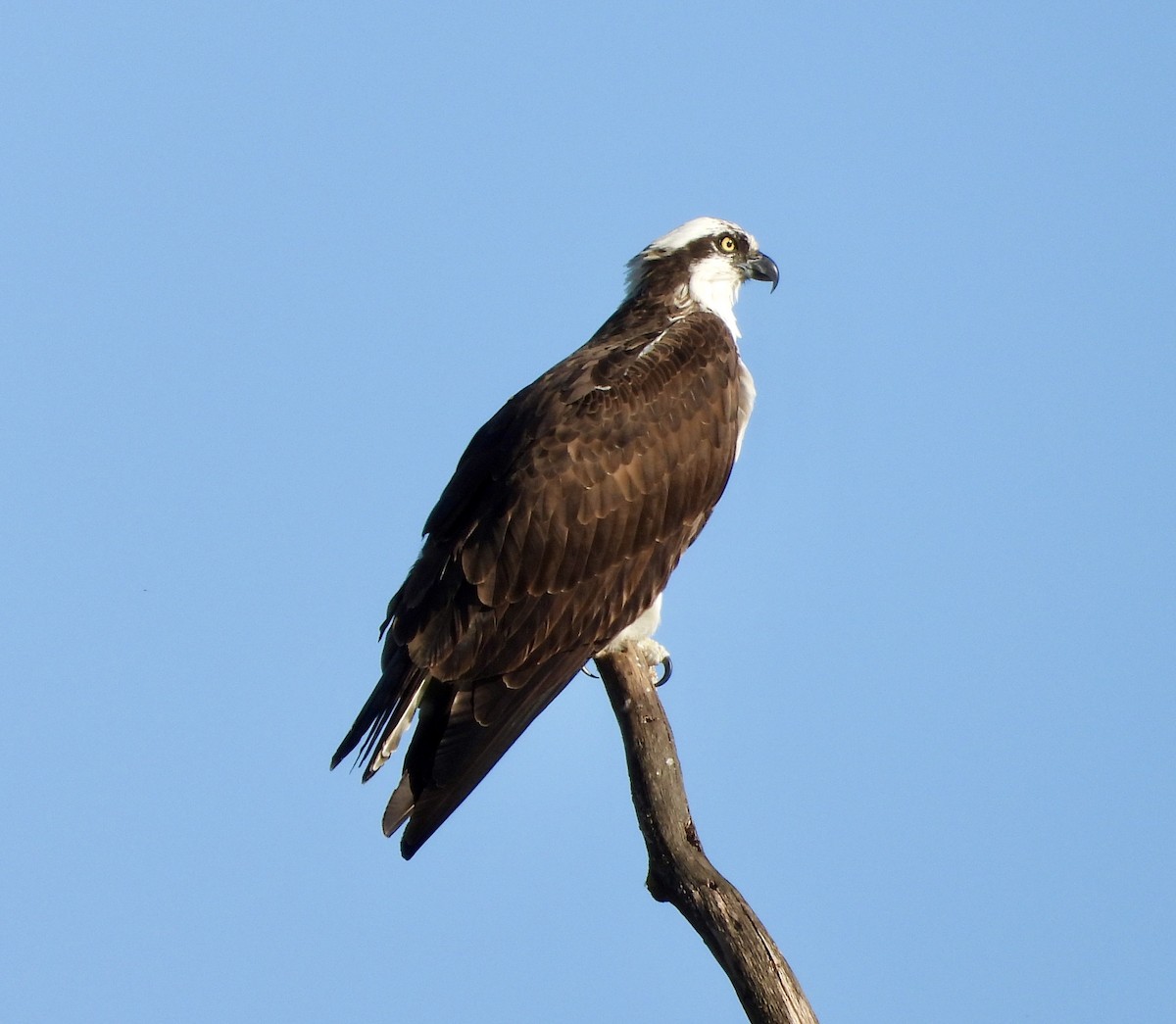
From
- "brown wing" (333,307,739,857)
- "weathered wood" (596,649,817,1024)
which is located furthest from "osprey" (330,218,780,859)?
"weathered wood" (596,649,817,1024)

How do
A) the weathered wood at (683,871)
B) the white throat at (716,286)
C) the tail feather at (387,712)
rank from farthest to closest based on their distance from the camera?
the white throat at (716,286) < the tail feather at (387,712) < the weathered wood at (683,871)

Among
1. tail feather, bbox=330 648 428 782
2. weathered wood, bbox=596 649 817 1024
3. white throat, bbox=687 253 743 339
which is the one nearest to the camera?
weathered wood, bbox=596 649 817 1024

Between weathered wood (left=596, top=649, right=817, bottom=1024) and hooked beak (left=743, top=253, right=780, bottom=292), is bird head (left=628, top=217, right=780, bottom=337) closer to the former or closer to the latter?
hooked beak (left=743, top=253, right=780, bottom=292)

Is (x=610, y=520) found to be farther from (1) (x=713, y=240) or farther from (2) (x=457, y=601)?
(1) (x=713, y=240)

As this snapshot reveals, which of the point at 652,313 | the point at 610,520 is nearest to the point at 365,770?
the point at 610,520

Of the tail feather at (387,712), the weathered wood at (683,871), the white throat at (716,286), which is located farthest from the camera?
the white throat at (716,286)

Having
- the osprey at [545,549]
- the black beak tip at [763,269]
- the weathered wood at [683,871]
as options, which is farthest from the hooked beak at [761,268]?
the weathered wood at [683,871]

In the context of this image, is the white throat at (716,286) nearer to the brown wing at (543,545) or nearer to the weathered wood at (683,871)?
the brown wing at (543,545)
